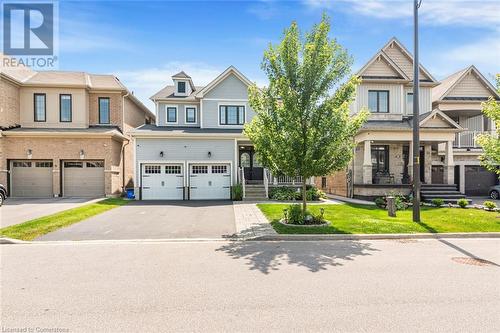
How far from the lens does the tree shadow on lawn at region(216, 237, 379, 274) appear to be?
245 inches

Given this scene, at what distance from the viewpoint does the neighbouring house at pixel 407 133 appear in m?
17.5

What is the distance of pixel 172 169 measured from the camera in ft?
65.5

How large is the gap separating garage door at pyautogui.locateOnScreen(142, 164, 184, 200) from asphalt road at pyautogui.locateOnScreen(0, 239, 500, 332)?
12014 mm

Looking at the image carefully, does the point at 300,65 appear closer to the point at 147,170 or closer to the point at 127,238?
the point at 127,238

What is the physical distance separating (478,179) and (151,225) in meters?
24.6

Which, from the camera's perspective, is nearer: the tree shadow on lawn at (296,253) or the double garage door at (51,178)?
the tree shadow on lawn at (296,253)

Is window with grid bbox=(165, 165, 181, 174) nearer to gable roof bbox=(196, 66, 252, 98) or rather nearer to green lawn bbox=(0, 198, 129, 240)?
gable roof bbox=(196, 66, 252, 98)

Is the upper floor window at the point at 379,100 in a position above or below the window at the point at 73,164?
above

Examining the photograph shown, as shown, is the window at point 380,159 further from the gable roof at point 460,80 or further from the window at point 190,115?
the window at point 190,115

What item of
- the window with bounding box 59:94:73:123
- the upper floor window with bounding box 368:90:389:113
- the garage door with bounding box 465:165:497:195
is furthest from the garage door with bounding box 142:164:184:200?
the garage door with bounding box 465:165:497:195

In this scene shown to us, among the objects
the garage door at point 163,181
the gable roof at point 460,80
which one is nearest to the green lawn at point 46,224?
the garage door at point 163,181

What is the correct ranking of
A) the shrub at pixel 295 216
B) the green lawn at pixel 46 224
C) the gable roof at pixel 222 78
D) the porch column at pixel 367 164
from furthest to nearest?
the gable roof at pixel 222 78 → the porch column at pixel 367 164 → the shrub at pixel 295 216 → the green lawn at pixel 46 224

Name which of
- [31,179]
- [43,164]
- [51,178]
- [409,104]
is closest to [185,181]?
[51,178]

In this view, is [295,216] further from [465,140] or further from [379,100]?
[465,140]
